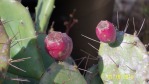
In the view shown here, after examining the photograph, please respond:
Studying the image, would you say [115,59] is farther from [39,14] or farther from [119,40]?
[39,14]

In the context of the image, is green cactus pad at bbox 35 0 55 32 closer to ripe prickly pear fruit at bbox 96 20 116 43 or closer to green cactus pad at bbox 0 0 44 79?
green cactus pad at bbox 0 0 44 79

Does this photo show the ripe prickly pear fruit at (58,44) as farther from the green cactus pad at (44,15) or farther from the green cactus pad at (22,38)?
the green cactus pad at (44,15)

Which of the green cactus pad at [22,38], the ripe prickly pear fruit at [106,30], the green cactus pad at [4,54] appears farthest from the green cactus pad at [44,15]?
the green cactus pad at [4,54]

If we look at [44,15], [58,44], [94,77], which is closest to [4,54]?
[58,44]

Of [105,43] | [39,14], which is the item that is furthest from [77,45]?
[105,43]

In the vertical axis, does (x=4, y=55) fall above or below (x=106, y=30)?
above

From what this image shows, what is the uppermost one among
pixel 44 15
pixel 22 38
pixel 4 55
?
pixel 4 55

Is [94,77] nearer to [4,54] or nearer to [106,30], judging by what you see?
[106,30]
